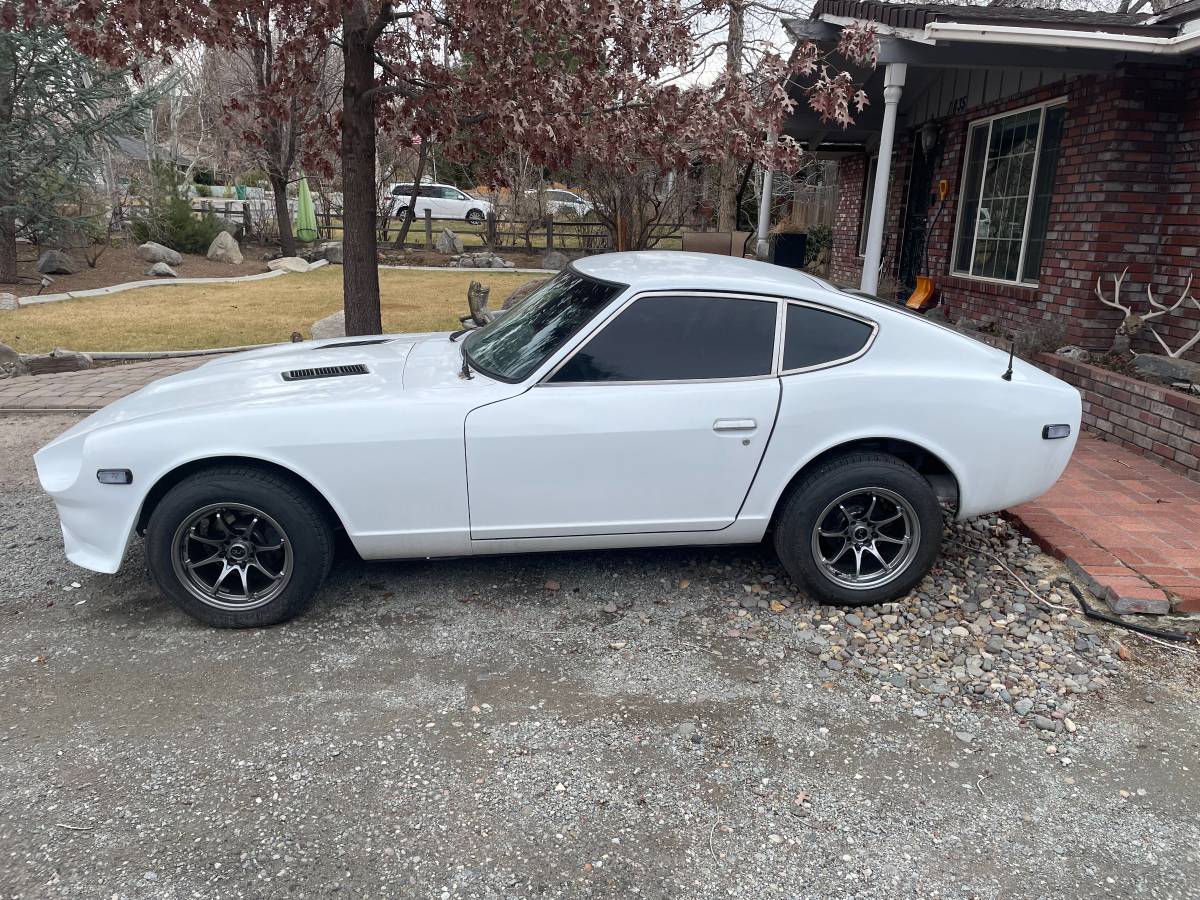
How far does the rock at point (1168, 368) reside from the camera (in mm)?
5770

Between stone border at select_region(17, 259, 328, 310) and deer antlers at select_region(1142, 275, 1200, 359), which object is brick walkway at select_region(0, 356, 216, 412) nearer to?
stone border at select_region(17, 259, 328, 310)

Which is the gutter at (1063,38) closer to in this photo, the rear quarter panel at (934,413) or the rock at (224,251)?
the rear quarter panel at (934,413)

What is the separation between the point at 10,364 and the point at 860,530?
8331 mm

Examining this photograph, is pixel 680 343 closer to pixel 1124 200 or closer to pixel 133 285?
pixel 1124 200

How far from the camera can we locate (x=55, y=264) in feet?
49.1

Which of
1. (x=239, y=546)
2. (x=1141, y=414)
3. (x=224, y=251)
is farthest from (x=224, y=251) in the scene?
(x=1141, y=414)

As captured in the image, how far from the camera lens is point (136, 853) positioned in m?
2.37

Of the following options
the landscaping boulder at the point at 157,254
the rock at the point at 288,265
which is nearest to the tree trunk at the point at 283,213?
the rock at the point at 288,265

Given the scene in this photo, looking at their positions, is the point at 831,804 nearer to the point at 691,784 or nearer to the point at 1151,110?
the point at 691,784

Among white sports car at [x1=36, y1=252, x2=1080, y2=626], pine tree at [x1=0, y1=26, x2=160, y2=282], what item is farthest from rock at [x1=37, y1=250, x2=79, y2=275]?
white sports car at [x1=36, y1=252, x2=1080, y2=626]

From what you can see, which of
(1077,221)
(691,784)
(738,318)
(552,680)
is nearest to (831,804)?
(691,784)

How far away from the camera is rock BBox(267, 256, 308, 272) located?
18344mm

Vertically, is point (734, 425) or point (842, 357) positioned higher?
point (842, 357)

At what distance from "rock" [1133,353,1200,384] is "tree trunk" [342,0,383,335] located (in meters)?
5.91
